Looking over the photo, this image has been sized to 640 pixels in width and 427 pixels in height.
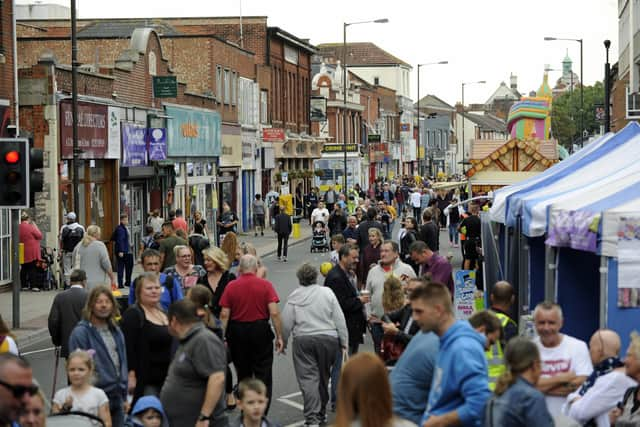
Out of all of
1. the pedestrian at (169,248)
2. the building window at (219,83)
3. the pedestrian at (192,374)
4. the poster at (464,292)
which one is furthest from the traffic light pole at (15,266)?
the building window at (219,83)

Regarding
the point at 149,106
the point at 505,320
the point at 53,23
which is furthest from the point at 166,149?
the point at 505,320

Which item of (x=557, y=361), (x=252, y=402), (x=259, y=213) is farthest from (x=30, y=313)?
(x=259, y=213)

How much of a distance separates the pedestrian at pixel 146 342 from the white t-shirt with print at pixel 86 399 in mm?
1385

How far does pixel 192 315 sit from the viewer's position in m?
9.28

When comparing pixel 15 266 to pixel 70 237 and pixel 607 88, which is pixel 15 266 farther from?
pixel 607 88

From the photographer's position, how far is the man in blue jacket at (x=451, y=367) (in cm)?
698

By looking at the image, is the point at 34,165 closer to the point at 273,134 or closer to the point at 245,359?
the point at 245,359

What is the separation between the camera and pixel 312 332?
12266mm

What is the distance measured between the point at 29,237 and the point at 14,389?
70.2 ft

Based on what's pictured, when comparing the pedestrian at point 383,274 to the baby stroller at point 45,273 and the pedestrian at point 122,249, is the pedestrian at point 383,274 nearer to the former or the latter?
the pedestrian at point 122,249

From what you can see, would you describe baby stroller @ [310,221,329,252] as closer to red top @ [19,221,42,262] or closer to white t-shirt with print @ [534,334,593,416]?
red top @ [19,221,42,262]

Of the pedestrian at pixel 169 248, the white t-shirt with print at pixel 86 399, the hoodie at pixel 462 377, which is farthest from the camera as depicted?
the pedestrian at pixel 169 248

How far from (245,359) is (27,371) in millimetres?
6363

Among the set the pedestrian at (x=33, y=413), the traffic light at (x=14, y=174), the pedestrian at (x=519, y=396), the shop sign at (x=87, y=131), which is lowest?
the pedestrian at (x=519, y=396)
